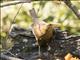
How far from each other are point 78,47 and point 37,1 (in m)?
0.94

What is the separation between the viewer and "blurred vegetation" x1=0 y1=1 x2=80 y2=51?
1878mm

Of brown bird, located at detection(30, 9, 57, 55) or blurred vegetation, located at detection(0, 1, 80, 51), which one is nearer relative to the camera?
brown bird, located at detection(30, 9, 57, 55)

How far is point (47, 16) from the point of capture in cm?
203

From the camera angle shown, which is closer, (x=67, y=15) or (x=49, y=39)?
(x=49, y=39)

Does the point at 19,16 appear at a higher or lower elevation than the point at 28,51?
higher

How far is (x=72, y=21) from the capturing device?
1.92 meters

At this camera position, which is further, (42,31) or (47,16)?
(47,16)

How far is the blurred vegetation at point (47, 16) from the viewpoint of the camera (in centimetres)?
188

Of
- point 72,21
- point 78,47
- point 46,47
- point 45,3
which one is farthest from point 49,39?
point 45,3

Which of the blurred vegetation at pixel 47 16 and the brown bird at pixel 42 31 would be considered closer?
the brown bird at pixel 42 31

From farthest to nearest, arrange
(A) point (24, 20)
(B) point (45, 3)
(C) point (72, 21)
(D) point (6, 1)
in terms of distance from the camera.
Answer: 1. (D) point (6, 1)
2. (B) point (45, 3)
3. (A) point (24, 20)
4. (C) point (72, 21)

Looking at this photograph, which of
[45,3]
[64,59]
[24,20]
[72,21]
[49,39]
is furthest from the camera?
[45,3]

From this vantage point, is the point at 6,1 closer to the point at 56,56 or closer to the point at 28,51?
the point at 28,51

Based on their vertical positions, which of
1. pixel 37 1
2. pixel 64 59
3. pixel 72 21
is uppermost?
pixel 37 1
